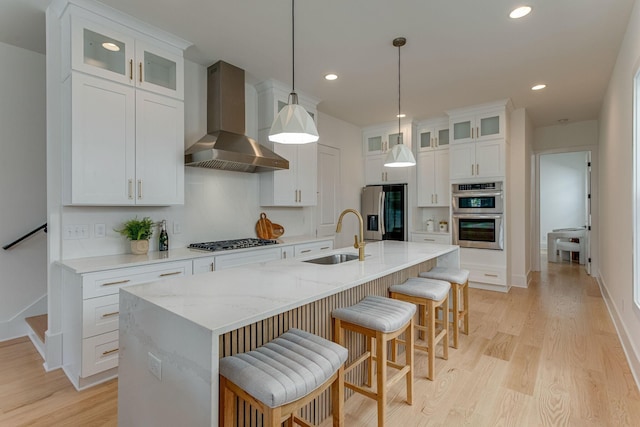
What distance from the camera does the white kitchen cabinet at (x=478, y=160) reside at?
4562 mm

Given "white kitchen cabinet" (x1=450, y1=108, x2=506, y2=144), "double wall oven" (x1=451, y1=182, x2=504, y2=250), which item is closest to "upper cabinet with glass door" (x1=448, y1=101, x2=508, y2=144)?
"white kitchen cabinet" (x1=450, y1=108, x2=506, y2=144)

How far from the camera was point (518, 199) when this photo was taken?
4887 mm

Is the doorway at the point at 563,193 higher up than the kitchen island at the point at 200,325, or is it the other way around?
the doorway at the point at 563,193

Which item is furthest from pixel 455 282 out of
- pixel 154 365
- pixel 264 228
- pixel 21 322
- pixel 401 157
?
pixel 21 322

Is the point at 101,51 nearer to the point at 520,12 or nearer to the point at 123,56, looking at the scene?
the point at 123,56

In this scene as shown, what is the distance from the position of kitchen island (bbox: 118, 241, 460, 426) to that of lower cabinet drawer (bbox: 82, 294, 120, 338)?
0.78 m

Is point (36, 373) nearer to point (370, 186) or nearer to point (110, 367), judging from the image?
point (110, 367)

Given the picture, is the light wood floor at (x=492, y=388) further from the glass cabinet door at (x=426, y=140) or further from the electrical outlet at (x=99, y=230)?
the glass cabinet door at (x=426, y=140)

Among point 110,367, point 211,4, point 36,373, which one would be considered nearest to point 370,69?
point 211,4

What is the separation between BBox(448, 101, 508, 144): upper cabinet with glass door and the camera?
14.9 ft

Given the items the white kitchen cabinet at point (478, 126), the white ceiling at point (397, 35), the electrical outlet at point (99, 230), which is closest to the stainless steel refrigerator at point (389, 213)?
the white kitchen cabinet at point (478, 126)

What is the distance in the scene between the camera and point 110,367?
2316mm

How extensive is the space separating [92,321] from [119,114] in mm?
1538

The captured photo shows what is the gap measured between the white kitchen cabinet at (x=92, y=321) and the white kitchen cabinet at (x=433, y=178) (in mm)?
4346
